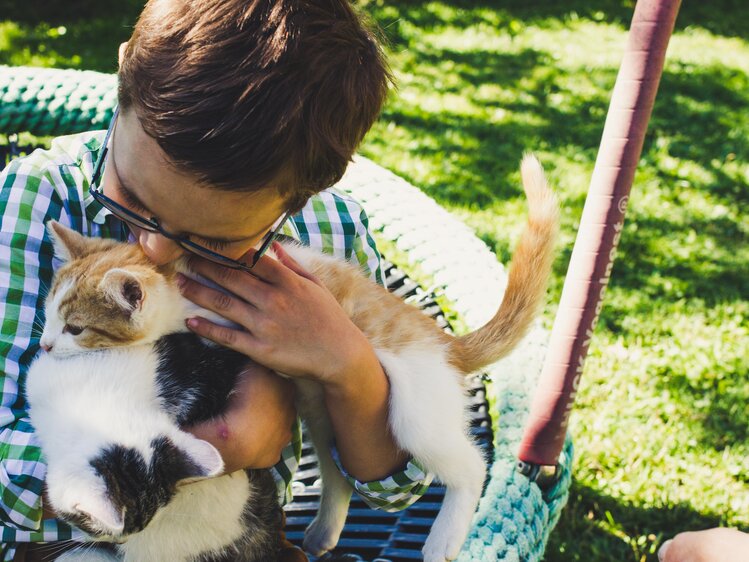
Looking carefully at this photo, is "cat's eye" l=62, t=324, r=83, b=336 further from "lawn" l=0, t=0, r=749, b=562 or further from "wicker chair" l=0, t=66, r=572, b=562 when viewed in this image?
"lawn" l=0, t=0, r=749, b=562

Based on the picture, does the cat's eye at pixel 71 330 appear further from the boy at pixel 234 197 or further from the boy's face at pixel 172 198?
the boy's face at pixel 172 198

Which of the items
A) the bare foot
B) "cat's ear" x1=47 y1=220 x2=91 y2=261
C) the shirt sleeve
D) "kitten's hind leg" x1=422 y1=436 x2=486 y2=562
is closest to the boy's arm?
"kitten's hind leg" x1=422 y1=436 x2=486 y2=562

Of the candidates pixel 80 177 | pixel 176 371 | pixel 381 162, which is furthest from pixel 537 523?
pixel 381 162

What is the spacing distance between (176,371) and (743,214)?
364cm

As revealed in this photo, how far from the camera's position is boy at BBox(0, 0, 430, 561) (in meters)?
1.14

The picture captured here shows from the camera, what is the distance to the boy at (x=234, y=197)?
3.73 ft

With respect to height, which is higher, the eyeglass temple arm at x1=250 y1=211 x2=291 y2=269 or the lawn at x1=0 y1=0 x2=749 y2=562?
the eyeglass temple arm at x1=250 y1=211 x2=291 y2=269

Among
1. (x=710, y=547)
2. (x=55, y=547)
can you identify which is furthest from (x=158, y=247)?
(x=710, y=547)

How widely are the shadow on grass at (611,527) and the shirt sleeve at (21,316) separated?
1.55m

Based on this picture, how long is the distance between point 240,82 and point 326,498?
1.04 metres

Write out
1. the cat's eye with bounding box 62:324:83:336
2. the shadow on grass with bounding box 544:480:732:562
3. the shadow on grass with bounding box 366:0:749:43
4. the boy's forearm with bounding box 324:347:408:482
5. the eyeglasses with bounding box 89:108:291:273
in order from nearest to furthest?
the eyeglasses with bounding box 89:108:291:273 < the cat's eye with bounding box 62:324:83:336 < the boy's forearm with bounding box 324:347:408:482 < the shadow on grass with bounding box 544:480:732:562 < the shadow on grass with bounding box 366:0:749:43

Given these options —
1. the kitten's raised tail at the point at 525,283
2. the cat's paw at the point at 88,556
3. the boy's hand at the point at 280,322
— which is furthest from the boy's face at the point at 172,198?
the kitten's raised tail at the point at 525,283

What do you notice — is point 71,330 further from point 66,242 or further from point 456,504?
point 456,504

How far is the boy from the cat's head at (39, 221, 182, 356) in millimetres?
52
